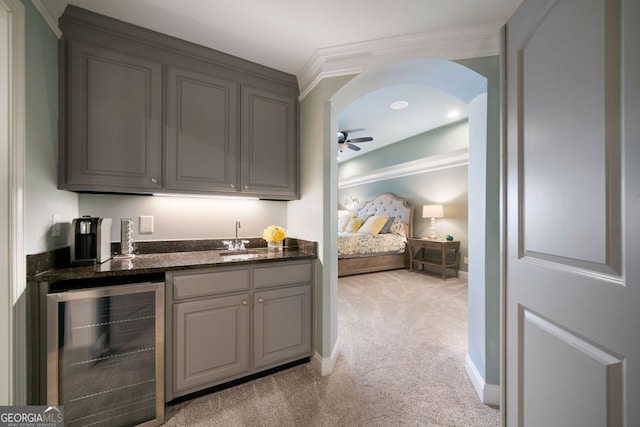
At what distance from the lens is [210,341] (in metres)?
1.67

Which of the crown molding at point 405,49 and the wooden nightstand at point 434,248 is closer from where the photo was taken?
the crown molding at point 405,49

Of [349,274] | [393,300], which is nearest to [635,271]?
[393,300]

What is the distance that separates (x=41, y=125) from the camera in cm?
138

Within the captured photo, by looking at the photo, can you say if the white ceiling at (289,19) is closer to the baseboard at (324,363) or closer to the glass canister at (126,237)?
the glass canister at (126,237)

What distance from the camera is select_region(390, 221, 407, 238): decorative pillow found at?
5.62 metres

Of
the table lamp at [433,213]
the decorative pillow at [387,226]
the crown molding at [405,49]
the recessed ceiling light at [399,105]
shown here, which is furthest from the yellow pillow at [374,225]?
the crown molding at [405,49]

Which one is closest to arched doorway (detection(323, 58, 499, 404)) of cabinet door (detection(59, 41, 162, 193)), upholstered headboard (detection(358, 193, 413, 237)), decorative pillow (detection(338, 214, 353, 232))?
cabinet door (detection(59, 41, 162, 193))

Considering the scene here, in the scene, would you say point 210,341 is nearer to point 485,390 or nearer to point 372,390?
point 372,390

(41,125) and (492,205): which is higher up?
(41,125)

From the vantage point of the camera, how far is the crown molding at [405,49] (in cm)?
170

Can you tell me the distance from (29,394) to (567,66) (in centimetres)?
272

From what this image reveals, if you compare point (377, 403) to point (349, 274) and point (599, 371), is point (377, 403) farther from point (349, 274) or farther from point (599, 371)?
point (349, 274)

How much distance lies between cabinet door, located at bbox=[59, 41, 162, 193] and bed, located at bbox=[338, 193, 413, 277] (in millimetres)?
3546

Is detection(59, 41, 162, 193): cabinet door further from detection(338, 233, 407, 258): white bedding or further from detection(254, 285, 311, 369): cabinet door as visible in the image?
detection(338, 233, 407, 258): white bedding
